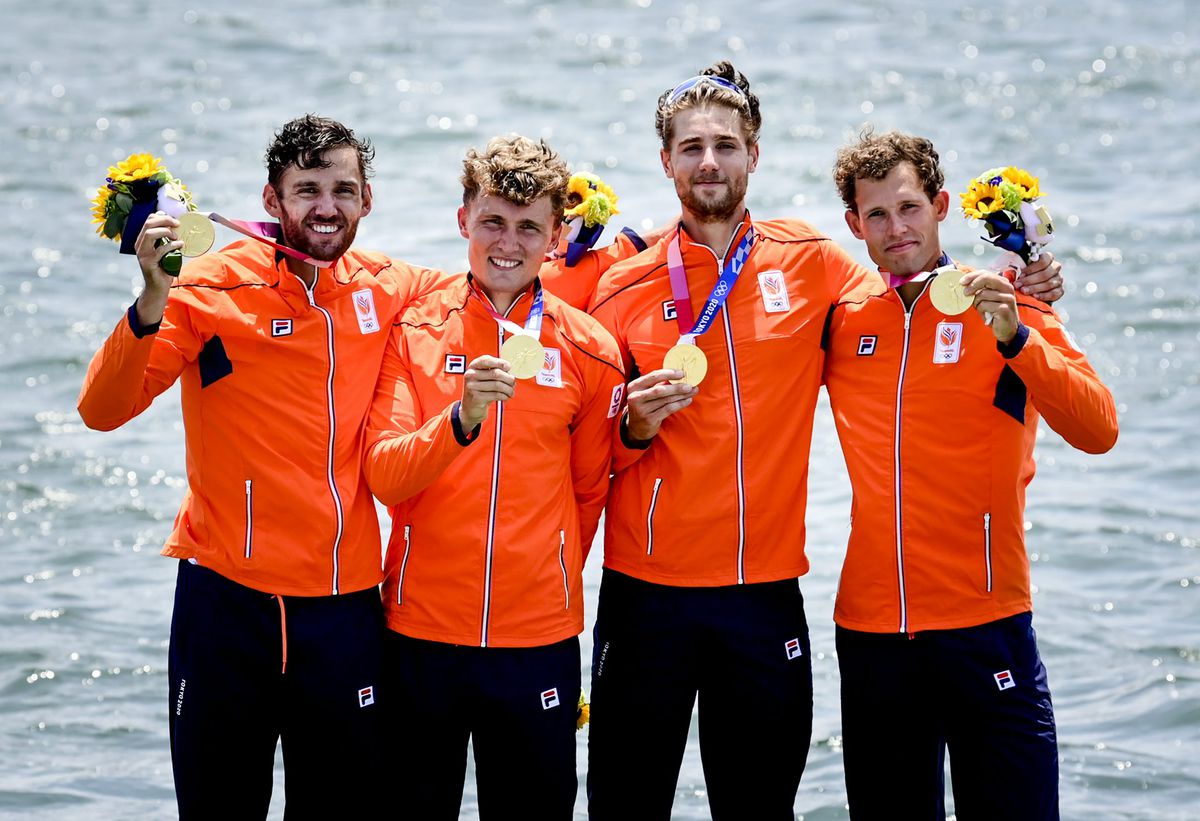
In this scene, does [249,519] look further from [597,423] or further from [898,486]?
[898,486]

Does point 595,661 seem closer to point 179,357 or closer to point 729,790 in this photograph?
point 729,790

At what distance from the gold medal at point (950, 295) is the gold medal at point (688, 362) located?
847 mm

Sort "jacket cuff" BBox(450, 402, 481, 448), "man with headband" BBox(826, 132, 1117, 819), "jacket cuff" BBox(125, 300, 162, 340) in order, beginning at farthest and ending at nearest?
"man with headband" BBox(826, 132, 1117, 819) < "jacket cuff" BBox(450, 402, 481, 448) < "jacket cuff" BBox(125, 300, 162, 340)

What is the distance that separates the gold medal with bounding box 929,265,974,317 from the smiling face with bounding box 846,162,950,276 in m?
0.46

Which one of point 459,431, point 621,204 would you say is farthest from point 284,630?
point 621,204

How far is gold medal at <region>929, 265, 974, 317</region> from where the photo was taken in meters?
5.55

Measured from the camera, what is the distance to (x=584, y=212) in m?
6.41

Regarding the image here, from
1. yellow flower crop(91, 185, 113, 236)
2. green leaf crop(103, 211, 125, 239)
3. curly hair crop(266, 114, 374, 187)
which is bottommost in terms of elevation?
green leaf crop(103, 211, 125, 239)

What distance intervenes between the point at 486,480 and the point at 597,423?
513 millimetres

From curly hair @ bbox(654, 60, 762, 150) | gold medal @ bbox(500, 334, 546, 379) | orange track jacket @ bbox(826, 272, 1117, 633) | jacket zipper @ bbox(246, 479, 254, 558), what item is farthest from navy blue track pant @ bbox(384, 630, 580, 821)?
curly hair @ bbox(654, 60, 762, 150)

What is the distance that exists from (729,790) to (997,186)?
252 centimetres

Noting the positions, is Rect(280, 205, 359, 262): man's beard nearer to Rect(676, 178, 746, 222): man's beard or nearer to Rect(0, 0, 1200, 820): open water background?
Rect(0, 0, 1200, 820): open water background

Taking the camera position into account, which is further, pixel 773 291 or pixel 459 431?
pixel 773 291

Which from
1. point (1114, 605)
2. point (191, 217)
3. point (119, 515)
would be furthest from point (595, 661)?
point (119, 515)
